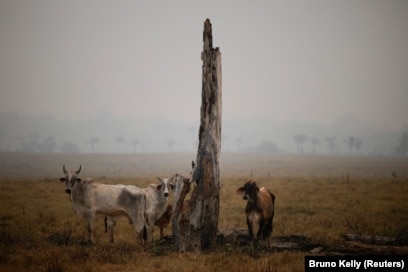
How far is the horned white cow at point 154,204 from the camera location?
516 inches

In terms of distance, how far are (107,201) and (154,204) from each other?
A: 1584 millimetres

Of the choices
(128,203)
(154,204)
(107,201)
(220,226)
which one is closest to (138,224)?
(128,203)

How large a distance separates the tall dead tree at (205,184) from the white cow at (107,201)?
1364 millimetres

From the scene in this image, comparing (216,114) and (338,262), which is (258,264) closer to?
(338,262)

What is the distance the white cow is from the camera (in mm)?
12711

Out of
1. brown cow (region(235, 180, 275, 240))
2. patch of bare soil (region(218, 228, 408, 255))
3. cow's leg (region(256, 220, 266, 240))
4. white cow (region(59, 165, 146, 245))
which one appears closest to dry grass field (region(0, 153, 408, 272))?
patch of bare soil (region(218, 228, 408, 255))

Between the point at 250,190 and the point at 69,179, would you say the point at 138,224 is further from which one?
the point at 250,190

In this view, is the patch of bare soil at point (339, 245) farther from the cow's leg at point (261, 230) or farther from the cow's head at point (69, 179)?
the cow's head at point (69, 179)

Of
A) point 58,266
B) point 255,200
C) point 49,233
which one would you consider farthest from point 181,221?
point 49,233

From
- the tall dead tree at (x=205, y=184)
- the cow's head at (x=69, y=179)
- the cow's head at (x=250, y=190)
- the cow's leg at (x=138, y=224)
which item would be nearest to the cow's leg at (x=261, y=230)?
the cow's head at (x=250, y=190)

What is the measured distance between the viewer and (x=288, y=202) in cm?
2344

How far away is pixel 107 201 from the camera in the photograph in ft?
41.9

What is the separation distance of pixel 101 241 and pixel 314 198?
15.2 m

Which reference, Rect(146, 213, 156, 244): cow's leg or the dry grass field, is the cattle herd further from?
the dry grass field
